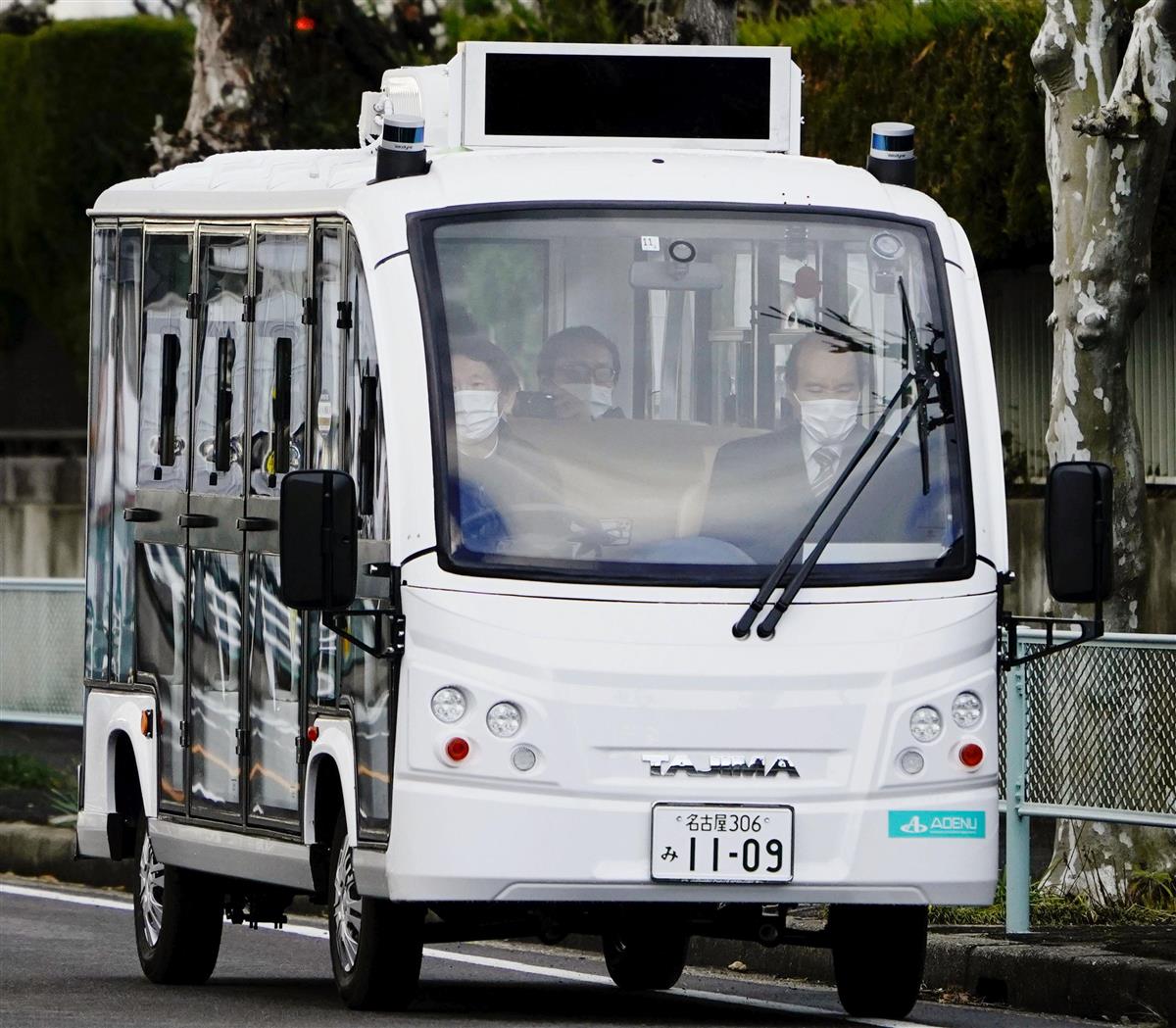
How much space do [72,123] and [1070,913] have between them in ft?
49.9

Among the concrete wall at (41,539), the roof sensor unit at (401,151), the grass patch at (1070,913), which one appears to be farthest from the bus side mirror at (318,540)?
the concrete wall at (41,539)

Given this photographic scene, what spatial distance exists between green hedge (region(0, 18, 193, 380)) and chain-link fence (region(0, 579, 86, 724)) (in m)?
7.51

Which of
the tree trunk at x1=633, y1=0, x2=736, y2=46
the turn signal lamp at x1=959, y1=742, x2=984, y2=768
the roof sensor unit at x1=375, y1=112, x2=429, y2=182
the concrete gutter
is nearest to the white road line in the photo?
the concrete gutter

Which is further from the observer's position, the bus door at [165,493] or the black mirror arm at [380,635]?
the bus door at [165,493]

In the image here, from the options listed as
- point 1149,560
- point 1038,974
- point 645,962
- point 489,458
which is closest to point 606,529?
point 489,458

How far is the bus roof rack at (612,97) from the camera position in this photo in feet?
35.5

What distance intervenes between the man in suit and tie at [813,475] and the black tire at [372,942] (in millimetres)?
1514

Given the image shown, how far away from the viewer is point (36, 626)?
750 inches

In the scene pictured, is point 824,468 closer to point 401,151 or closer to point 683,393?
point 683,393

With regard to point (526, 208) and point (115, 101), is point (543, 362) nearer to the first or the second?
point (526, 208)

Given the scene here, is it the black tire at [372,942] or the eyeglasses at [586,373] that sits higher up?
the eyeglasses at [586,373]

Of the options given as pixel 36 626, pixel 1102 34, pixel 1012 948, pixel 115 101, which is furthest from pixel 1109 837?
pixel 115 101

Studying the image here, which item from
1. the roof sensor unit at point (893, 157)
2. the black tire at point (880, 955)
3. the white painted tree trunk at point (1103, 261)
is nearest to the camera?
the black tire at point (880, 955)

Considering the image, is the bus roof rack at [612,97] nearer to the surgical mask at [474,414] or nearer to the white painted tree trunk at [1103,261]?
the surgical mask at [474,414]
